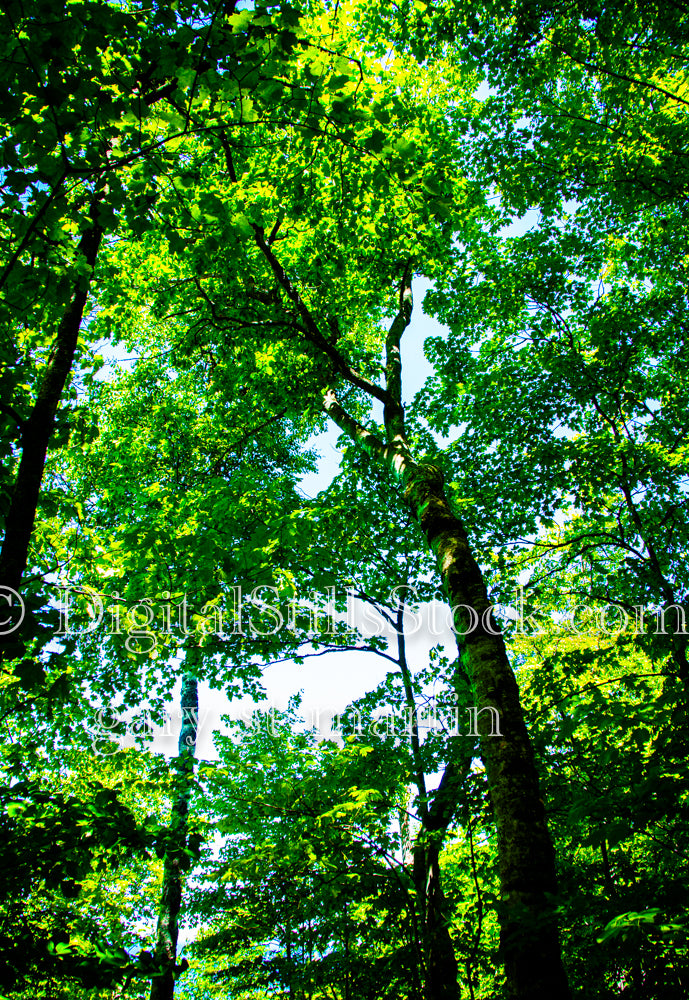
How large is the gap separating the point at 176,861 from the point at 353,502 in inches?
203

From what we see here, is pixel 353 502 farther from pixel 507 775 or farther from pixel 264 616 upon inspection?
pixel 507 775

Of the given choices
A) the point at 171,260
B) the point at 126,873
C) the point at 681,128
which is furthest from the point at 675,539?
the point at 126,873

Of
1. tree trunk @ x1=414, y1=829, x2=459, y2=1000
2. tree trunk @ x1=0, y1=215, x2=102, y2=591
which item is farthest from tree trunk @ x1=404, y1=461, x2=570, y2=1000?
tree trunk @ x1=0, y1=215, x2=102, y2=591

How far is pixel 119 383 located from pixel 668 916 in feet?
43.1

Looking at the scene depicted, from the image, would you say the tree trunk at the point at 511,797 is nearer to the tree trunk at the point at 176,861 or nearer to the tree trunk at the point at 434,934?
the tree trunk at the point at 176,861

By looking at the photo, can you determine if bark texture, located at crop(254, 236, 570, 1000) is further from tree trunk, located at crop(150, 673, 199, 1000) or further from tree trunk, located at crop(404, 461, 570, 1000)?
tree trunk, located at crop(150, 673, 199, 1000)

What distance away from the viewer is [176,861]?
3.38m

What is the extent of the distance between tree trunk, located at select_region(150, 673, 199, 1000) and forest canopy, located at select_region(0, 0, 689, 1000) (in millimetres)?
54

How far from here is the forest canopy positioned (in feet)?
9.89

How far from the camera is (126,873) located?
1311 centimetres

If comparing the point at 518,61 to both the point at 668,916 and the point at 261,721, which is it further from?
the point at 261,721

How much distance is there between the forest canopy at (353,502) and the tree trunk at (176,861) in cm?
5

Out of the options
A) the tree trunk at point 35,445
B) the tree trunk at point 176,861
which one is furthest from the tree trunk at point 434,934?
the tree trunk at point 35,445

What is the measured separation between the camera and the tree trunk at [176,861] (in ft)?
10.8
